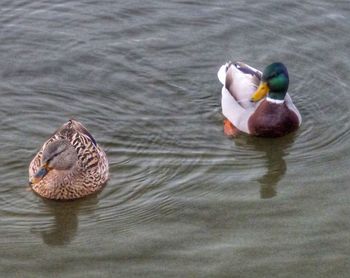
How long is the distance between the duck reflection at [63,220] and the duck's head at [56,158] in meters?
0.31

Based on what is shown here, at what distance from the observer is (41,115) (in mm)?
9328

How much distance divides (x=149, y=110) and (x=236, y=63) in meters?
1.18

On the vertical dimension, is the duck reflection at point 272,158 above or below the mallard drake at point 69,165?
below

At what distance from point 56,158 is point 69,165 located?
0.76 feet

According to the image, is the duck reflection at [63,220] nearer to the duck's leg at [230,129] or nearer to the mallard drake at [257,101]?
the duck's leg at [230,129]

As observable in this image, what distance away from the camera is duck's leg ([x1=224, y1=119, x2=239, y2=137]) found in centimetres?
937

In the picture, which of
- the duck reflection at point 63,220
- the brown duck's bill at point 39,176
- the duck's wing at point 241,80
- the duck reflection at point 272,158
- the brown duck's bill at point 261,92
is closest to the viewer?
the duck reflection at point 63,220

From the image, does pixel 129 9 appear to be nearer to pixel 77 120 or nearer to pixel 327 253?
pixel 77 120

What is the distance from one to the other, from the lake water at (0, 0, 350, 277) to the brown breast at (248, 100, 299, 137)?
114 mm

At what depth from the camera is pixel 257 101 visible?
984cm

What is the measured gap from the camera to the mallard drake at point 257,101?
9414mm

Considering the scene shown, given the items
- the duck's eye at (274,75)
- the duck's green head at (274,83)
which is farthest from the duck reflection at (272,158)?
the duck's eye at (274,75)

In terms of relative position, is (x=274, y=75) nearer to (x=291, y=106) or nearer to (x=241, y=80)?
(x=291, y=106)

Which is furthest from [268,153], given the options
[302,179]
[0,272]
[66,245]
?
Result: [0,272]
